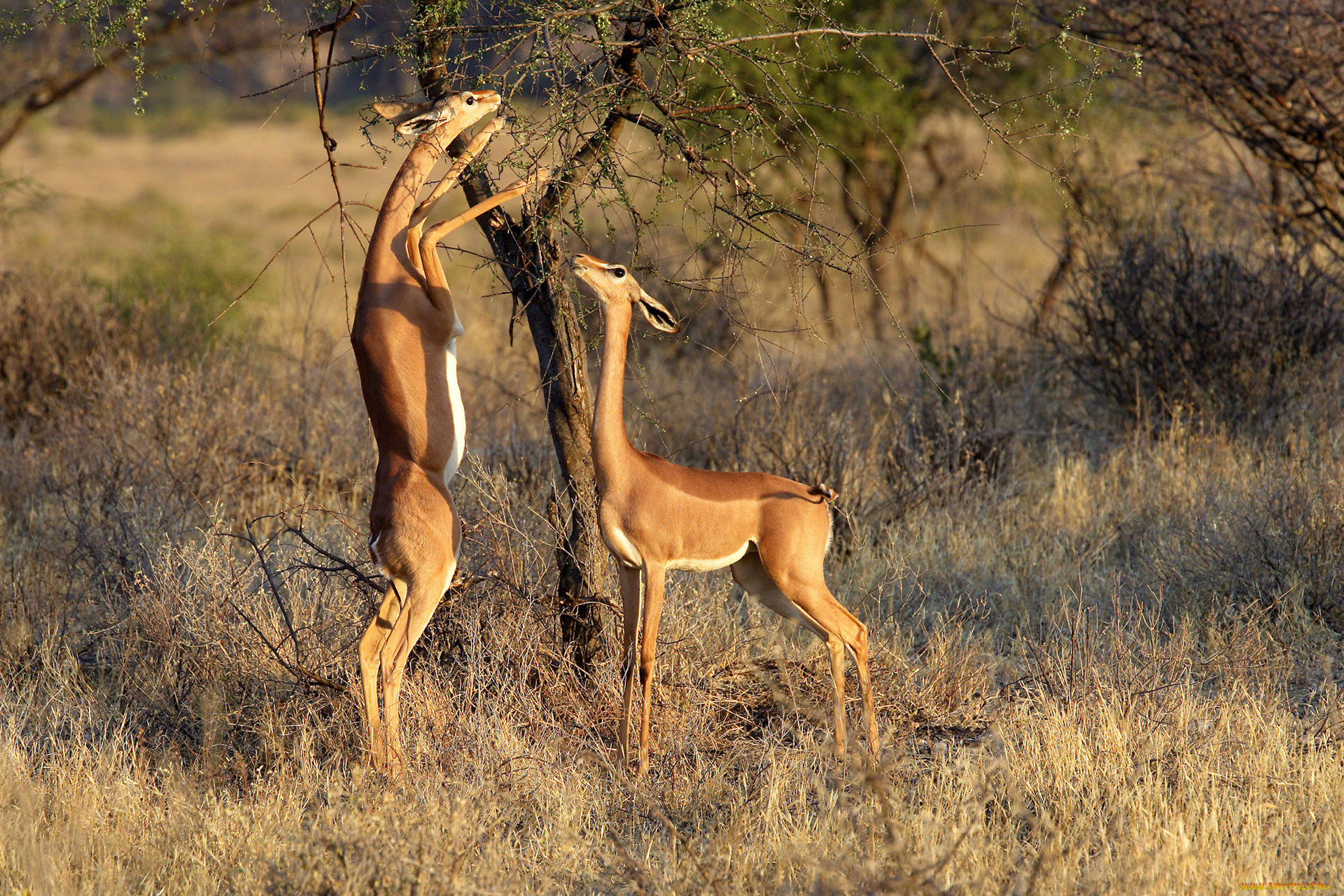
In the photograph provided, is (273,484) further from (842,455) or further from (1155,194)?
(1155,194)

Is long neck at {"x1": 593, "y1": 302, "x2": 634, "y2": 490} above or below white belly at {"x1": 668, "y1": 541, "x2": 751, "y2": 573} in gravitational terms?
above

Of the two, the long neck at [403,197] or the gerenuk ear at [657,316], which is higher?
the long neck at [403,197]

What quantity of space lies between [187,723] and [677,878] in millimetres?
2496

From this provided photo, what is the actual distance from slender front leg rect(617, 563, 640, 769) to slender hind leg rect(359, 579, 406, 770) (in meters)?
0.77

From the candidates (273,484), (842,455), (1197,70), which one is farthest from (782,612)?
(1197,70)

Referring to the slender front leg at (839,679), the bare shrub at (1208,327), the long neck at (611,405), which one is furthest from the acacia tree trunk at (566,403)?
the bare shrub at (1208,327)

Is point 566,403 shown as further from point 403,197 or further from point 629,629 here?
point 403,197

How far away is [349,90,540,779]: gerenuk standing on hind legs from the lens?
3809mm

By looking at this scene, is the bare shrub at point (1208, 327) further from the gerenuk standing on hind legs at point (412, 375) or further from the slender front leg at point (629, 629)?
the gerenuk standing on hind legs at point (412, 375)

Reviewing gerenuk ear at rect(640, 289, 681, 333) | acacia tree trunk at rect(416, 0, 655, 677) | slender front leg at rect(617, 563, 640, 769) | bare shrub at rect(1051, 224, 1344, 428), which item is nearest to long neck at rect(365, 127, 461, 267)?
acacia tree trunk at rect(416, 0, 655, 677)

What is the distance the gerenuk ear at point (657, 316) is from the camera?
12.5 ft

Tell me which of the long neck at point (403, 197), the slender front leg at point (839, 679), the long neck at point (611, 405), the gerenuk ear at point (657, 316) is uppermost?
the long neck at point (403, 197)

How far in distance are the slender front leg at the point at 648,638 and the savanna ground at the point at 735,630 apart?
0.14 metres

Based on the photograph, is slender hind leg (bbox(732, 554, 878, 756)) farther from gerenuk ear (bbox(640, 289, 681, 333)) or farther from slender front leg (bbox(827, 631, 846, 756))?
gerenuk ear (bbox(640, 289, 681, 333))
